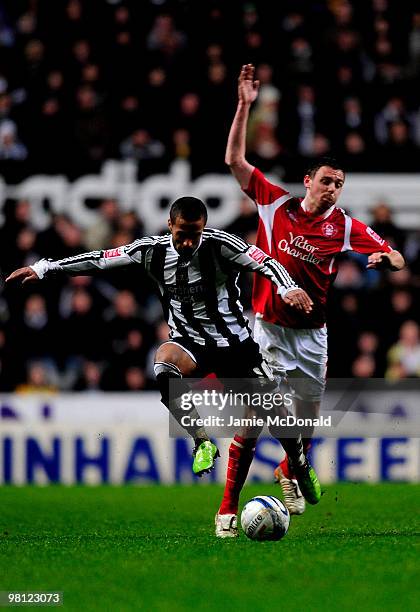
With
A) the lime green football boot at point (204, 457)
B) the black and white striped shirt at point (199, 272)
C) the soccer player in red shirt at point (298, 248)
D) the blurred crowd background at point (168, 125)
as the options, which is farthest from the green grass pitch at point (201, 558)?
the blurred crowd background at point (168, 125)

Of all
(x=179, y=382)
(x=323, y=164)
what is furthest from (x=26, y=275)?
(x=323, y=164)

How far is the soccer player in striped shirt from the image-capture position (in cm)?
757

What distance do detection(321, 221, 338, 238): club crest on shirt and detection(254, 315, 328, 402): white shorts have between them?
0.72 meters

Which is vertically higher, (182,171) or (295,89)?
(295,89)

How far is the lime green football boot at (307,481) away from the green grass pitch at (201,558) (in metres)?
0.24

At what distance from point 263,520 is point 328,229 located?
2277mm

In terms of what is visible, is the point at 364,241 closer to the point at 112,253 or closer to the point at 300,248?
the point at 300,248

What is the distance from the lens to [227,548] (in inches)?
276

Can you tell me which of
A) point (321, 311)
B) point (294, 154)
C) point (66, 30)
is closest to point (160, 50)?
point (66, 30)

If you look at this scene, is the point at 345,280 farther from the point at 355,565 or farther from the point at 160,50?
the point at 355,565

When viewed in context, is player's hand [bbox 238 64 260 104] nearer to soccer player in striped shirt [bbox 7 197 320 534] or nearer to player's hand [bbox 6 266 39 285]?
soccer player in striped shirt [bbox 7 197 320 534]

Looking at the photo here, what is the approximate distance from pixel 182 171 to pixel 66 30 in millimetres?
2845

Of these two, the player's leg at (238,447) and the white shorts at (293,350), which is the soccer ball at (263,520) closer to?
the player's leg at (238,447)

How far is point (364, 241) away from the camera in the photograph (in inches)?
343
